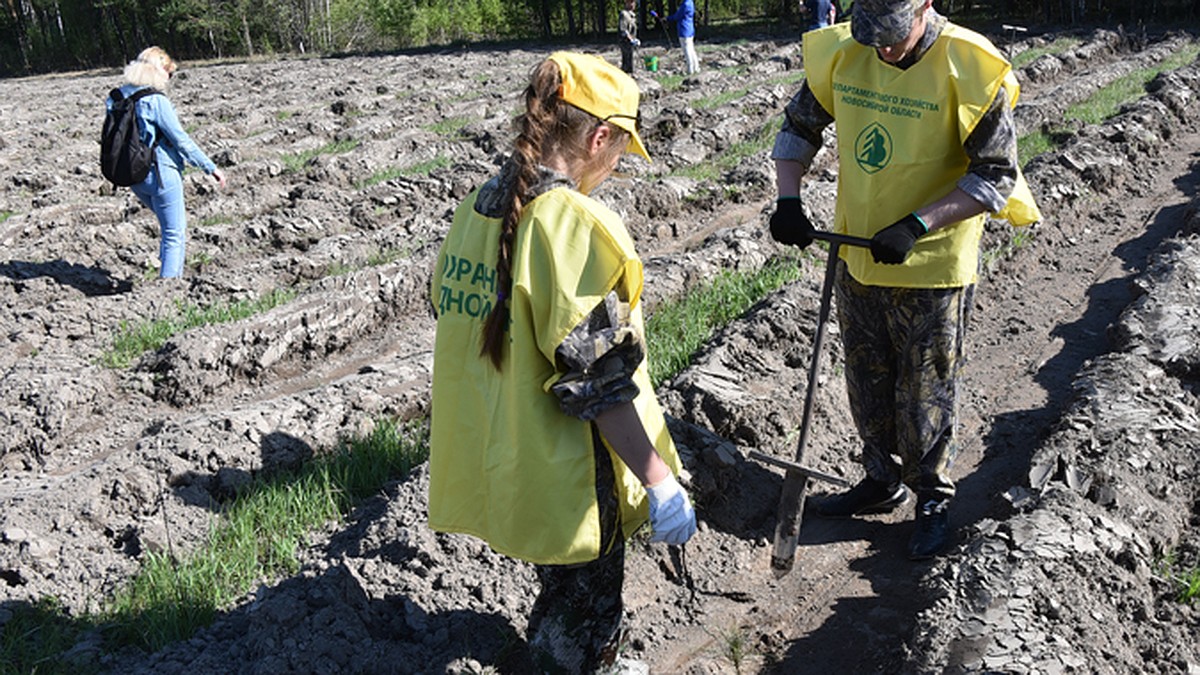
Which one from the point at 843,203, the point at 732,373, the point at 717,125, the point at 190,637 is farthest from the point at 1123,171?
the point at 190,637

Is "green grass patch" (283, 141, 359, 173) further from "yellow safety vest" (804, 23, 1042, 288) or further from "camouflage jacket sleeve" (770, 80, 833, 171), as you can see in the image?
"yellow safety vest" (804, 23, 1042, 288)

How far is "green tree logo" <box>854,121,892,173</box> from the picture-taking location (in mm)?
3252

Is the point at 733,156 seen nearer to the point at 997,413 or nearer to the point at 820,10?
the point at 997,413

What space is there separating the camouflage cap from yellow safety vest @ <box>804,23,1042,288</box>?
176 millimetres

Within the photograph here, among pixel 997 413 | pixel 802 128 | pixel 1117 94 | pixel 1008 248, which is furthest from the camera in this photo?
pixel 1117 94

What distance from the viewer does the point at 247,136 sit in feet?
45.4

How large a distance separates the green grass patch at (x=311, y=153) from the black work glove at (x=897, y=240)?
29.5ft

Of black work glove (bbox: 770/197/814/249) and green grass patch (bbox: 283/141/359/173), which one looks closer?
black work glove (bbox: 770/197/814/249)

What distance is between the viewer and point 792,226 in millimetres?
3385

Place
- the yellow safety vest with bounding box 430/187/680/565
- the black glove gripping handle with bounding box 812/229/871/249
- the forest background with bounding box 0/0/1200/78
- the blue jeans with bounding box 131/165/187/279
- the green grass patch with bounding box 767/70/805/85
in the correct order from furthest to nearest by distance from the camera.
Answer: the forest background with bounding box 0/0/1200/78 < the green grass patch with bounding box 767/70/805/85 < the blue jeans with bounding box 131/165/187/279 < the black glove gripping handle with bounding box 812/229/871/249 < the yellow safety vest with bounding box 430/187/680/565

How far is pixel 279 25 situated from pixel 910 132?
36.7 m

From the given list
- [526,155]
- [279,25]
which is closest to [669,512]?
[526,155]

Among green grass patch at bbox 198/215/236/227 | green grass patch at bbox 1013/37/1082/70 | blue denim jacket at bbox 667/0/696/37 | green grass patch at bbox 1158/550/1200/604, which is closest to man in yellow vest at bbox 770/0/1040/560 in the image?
green grass patch at bbox 1158/550/1200/604

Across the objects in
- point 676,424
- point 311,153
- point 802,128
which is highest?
point 802,128
